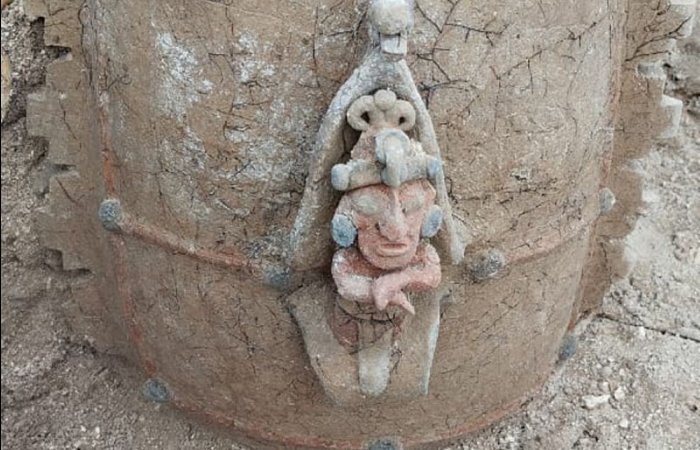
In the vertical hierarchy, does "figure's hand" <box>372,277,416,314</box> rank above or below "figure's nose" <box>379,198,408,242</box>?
below

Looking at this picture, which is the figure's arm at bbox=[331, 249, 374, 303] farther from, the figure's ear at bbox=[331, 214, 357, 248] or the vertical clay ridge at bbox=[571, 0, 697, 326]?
the vertical clay ridge at bbox=[571, 0, 697, 326]

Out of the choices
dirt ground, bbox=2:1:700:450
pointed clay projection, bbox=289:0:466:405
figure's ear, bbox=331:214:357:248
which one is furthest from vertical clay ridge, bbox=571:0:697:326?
figure's ear, bbox=331:214:357:248

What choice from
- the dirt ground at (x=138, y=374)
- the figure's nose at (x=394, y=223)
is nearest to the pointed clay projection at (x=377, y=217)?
the figure's nose at (x=394, y=223)

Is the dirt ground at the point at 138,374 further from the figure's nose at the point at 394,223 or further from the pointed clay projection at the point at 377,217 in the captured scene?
the figure's nose at the point at 394,223

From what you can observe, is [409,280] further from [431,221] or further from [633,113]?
[633,113]

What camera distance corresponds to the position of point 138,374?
82.5 inches

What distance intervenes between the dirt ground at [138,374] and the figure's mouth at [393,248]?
2.05 feet

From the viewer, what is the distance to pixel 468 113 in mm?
1597

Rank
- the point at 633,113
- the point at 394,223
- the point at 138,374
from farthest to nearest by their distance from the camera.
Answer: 1. the point at 138,374
2. the point at 633,113
3. the point at 394,223

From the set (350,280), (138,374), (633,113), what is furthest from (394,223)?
(138,374)

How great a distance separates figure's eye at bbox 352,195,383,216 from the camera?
58.6 inches

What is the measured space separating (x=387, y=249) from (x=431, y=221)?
72 millimetres

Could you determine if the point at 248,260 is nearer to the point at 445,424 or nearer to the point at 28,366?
the point at 445,424

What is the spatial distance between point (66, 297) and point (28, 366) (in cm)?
21
